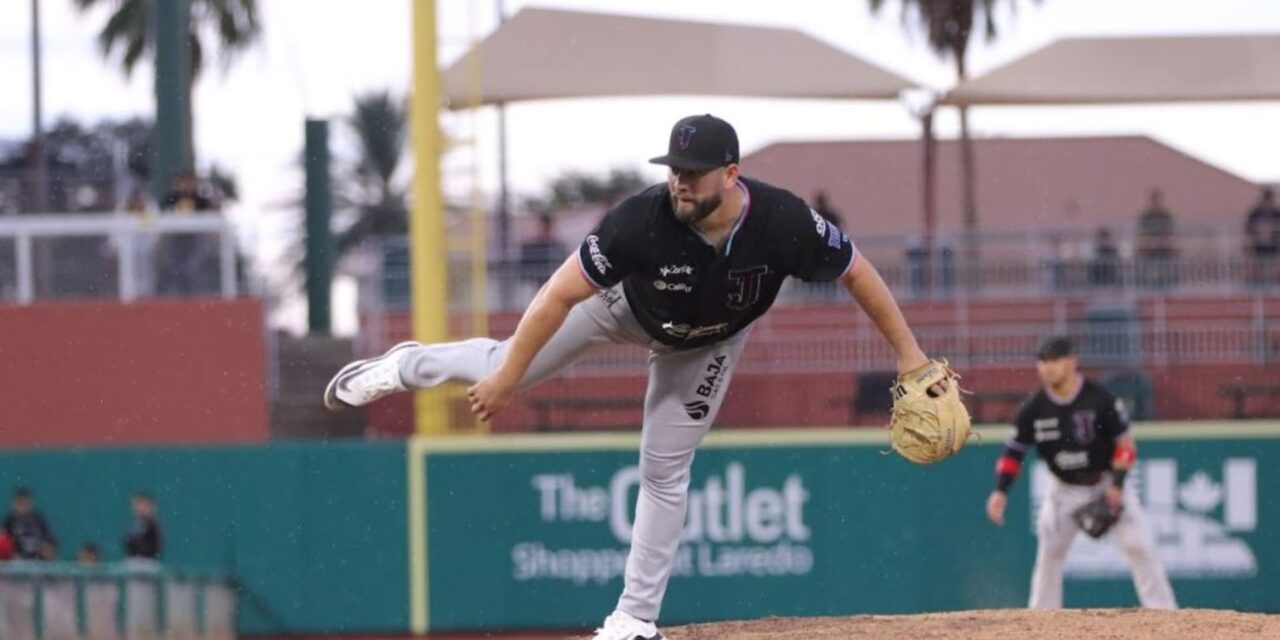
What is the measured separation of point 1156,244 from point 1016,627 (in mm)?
9117

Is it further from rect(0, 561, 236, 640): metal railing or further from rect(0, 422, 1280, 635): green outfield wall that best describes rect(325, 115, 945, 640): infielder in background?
rect(0, 422, 1280, 635): green outfield wall

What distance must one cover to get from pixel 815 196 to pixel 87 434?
6.45 m

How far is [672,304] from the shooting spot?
7145 mm

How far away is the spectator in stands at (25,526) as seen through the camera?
612 inches

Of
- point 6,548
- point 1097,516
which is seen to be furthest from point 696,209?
point 6,548

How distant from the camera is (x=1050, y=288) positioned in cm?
1692

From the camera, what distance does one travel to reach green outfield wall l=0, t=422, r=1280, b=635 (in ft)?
50.9

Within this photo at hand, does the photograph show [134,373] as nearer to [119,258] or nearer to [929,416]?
[119,258]

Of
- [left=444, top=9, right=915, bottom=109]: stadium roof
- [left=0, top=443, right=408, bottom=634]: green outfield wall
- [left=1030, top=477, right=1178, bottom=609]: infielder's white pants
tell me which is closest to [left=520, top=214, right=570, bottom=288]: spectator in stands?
[left=444, top=9, right=915, bottom=109]: stadium roof

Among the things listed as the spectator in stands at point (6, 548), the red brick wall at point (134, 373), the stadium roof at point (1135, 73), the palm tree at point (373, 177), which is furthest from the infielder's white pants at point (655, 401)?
the palm tree at point (373, 177)

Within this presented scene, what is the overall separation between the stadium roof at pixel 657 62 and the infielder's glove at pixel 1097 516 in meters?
5.87

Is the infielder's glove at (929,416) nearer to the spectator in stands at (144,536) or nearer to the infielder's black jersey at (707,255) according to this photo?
the infielder's black jersey at (707,255)

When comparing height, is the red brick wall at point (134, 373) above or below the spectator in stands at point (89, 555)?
above

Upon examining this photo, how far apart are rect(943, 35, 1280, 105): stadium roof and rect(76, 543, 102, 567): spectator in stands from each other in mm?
8081
